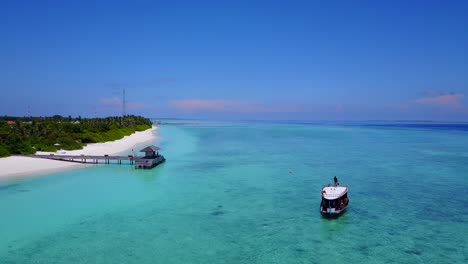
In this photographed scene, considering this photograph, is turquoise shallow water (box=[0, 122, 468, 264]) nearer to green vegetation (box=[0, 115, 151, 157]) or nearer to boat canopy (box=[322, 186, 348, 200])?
boat canopy (box=[322, 186, 348, 200])

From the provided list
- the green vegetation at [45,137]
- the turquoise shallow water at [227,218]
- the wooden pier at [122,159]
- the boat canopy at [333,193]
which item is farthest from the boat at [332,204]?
the green vegetation at [45,137]

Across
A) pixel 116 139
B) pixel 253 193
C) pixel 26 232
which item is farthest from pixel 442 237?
pixel 116 139

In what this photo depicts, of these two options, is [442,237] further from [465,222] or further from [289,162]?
[289,162]

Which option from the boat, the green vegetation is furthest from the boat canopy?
the green vegetation

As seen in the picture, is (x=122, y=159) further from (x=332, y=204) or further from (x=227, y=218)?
(x=332, y=204)

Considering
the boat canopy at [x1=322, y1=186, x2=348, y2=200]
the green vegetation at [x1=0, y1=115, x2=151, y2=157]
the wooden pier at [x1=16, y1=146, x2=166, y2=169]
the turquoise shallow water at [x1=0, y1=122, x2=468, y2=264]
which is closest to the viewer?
the turquoise shallow water at [x1=0, y1=122, x2=468, y2=264]

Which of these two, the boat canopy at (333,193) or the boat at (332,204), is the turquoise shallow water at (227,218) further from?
the boat canopy at (333,193)
